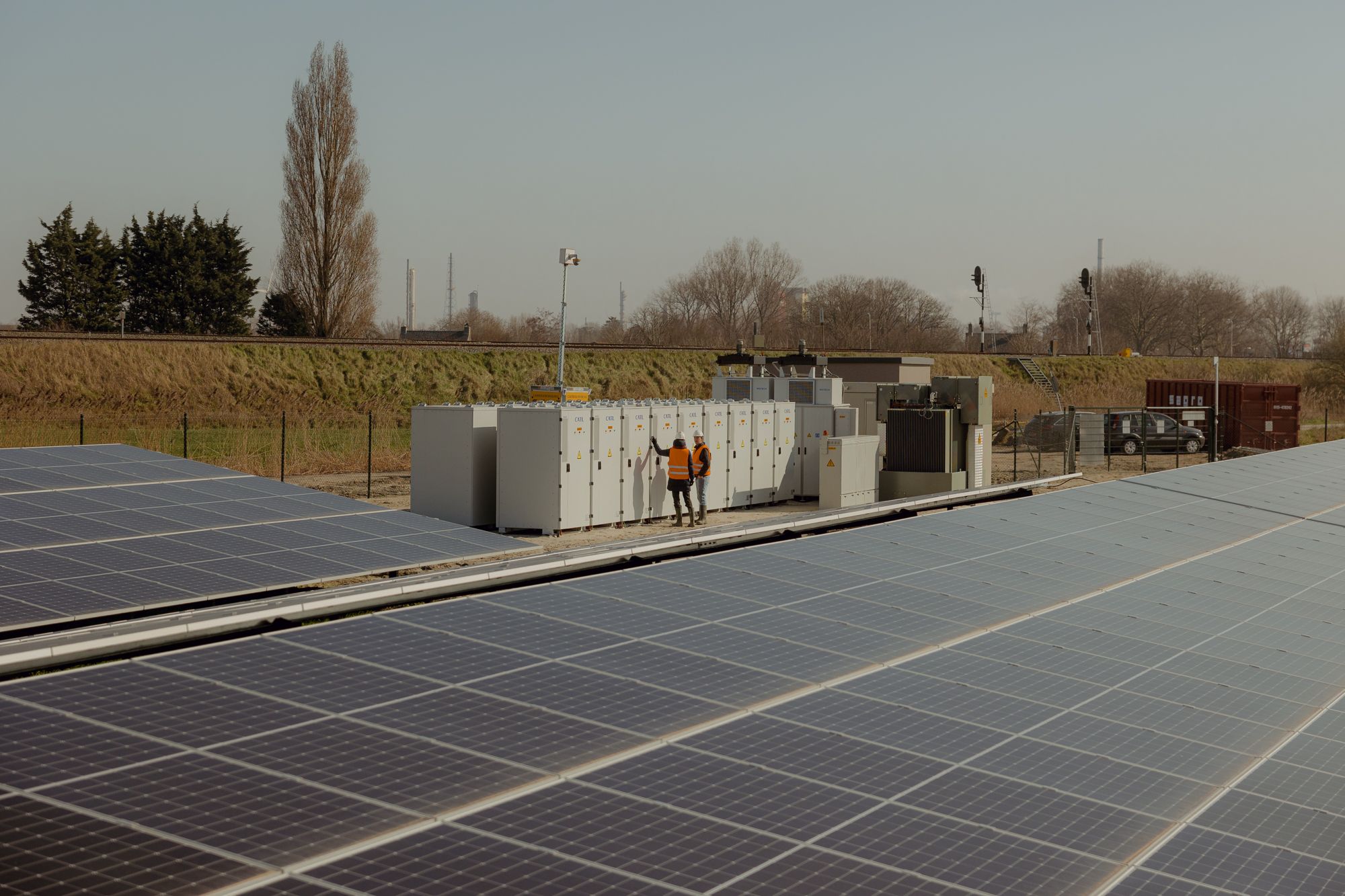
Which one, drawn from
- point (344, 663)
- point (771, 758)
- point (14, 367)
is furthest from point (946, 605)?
point (14, 367)

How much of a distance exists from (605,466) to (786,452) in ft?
22.4

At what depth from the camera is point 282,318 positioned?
223 ft

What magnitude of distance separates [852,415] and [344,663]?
25.4 meters

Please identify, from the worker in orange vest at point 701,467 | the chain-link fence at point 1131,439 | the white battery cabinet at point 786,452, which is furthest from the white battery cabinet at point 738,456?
the chain-link fence at point 1131,439

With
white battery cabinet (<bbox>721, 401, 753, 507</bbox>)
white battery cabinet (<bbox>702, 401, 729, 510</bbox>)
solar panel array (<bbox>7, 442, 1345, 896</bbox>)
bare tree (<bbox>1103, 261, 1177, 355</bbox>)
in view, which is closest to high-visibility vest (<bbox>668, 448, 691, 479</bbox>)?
white battery cabinet (<bbox>702, 401, 729, 510</bbox>)

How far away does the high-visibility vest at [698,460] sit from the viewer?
26.5 m

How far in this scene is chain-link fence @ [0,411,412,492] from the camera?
35.1 meters

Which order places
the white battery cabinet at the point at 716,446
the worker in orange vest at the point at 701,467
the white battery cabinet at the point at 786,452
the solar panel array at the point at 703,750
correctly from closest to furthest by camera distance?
the solar panel array at the point at 703,750 → the worker in orange vest at the point at 701,467 → the white battery cabinet at the point at 716,446 → the white battery cabinet at the point at 786,452

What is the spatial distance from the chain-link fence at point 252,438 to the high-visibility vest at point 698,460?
8147 mm

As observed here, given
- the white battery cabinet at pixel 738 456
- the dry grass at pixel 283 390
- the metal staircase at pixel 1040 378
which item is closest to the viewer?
the white battery cabinet at pixel 738 456

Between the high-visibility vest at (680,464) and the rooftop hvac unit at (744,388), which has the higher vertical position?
the rooftop hvac unit at (744,388)

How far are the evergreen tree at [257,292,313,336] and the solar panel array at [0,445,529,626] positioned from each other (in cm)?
5194

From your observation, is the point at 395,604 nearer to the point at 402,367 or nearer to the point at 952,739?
the point at 952,739

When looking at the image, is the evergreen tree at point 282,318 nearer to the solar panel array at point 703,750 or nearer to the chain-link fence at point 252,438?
the chain-link fence at point 252,438
